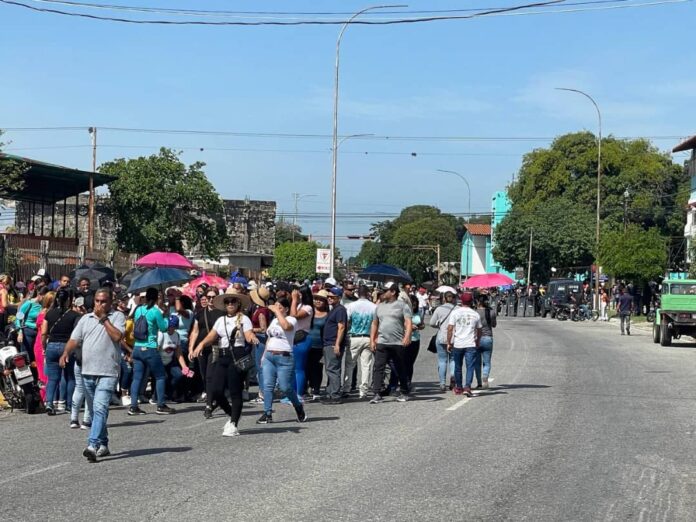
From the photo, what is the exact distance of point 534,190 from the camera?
9175 cm

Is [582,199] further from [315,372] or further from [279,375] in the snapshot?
[279,375]

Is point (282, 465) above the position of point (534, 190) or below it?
below

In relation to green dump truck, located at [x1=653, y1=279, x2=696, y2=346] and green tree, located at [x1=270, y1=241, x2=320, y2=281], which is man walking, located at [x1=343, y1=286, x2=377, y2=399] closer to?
green dump truck, located at [x1=653, y1=279, x2=696, y2=346]

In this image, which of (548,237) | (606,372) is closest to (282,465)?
(606,372)

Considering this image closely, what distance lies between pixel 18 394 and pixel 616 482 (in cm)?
911

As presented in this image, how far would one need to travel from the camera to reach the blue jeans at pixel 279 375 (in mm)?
13391

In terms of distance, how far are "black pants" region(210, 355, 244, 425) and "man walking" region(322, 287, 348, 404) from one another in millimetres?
3612

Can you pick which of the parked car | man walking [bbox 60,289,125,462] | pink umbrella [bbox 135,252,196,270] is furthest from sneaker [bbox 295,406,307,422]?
the parked car

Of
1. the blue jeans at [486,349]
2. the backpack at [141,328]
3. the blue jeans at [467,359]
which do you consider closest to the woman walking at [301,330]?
the backpack at [141,328]

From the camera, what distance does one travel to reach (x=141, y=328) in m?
14.9

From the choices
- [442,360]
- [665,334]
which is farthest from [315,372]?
[665,334]

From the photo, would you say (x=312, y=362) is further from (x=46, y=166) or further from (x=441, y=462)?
(x=46, y=166)

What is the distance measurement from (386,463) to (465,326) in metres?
6.91

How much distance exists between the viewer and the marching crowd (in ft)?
43.1
